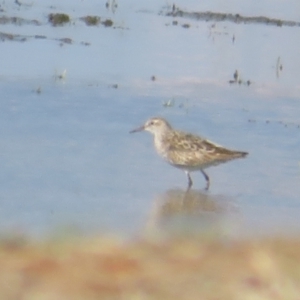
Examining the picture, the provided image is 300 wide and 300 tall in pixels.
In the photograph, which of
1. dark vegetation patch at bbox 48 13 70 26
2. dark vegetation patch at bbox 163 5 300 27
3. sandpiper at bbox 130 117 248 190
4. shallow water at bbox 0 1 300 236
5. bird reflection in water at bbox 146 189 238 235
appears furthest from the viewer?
dark vegetation patch at bbox 163 5 300 27

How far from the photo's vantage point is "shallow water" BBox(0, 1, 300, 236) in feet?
28.6

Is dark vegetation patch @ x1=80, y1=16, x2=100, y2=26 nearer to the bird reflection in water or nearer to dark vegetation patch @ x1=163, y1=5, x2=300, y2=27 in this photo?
dark vegetation patch @ x1=163, y1=5, x2=300, y2=27

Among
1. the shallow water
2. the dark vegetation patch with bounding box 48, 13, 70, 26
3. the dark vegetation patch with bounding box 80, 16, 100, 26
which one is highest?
the shallow water

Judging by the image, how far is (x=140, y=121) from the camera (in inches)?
475

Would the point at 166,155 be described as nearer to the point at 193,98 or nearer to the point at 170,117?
the point at 170,117

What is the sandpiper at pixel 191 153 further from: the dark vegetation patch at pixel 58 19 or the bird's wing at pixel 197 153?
the dark vegetation patch at pixel 58 19

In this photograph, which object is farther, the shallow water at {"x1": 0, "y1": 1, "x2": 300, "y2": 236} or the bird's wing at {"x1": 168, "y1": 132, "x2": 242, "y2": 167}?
the bird's wing at {"x1": 168, "y1": 132, "x2": 242, "y2": 167}

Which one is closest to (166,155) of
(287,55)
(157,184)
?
(157,184)

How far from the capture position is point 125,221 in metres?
8.19

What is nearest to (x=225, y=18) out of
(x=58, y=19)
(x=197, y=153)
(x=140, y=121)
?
(x=58, y=19)

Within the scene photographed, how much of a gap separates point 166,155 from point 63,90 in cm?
309

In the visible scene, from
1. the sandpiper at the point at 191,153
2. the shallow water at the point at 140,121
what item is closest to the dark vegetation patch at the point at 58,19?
the shallow water at the point at 140,121

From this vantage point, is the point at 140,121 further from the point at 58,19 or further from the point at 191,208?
the point at 58,19

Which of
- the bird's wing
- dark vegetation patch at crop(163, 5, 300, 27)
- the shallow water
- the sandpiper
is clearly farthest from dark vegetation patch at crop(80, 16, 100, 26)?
the bird's wing
